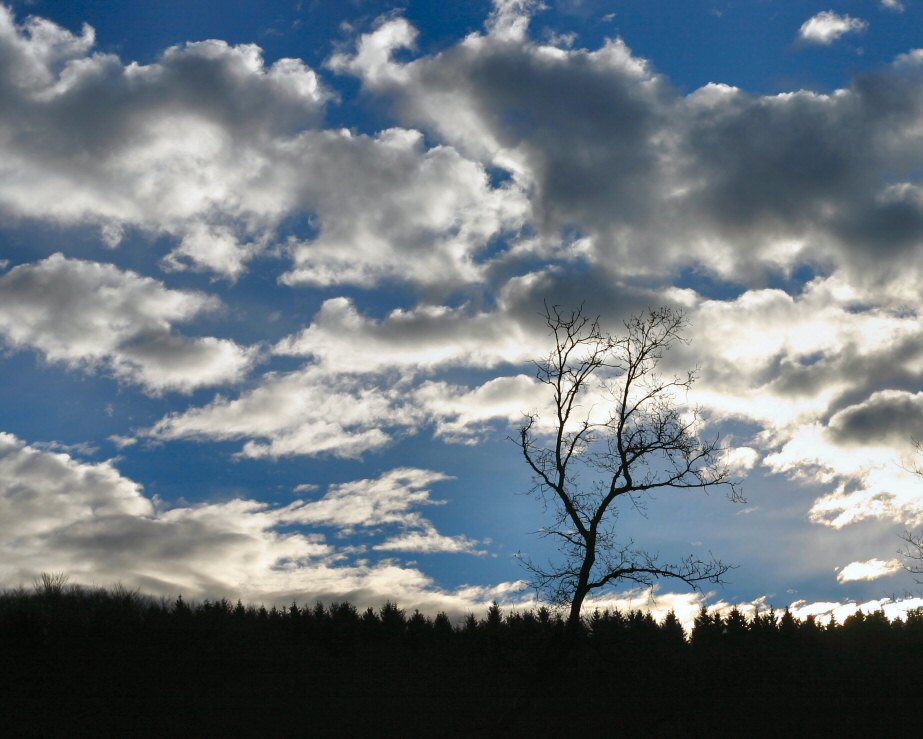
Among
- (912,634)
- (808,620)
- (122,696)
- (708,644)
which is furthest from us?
(808,620)

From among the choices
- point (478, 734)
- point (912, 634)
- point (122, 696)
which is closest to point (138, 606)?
point (122, 696)

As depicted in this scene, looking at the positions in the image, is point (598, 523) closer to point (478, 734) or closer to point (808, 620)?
point (478, 734)

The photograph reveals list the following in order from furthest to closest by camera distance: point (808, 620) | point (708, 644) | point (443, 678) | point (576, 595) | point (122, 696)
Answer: point (808, 620)
point (708, 644)
point (443, 678)
point (122, 696)
point (576, 595)

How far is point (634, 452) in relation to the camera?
23.6 metres

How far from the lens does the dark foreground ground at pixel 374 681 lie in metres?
32.3

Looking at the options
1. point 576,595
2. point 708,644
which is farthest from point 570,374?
point 708,644

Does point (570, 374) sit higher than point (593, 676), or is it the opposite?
point (570, 374)

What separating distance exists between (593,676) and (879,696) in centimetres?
1653

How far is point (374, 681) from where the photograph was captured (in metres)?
41.6

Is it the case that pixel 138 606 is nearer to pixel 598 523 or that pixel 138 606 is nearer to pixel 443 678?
pixel 443 678

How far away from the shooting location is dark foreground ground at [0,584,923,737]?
32344mm

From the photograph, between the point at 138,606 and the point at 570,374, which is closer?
the point at 570,374

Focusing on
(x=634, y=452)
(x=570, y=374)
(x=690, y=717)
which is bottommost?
(x=690, y=717)

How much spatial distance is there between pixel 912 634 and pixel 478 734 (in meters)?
38.3
